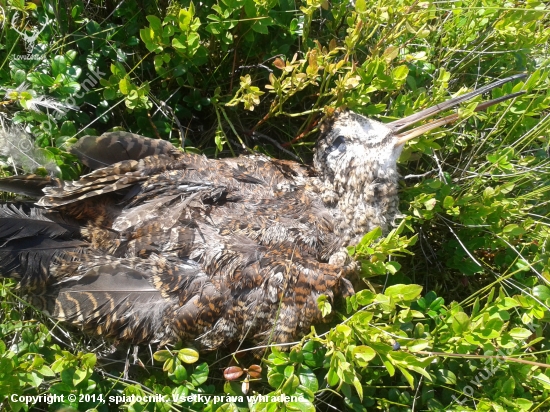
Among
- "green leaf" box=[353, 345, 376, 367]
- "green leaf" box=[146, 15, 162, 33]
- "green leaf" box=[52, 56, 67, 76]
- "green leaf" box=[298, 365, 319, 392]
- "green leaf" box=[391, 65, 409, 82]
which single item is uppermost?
"green leaf" box=[146, 15, 162, 33]

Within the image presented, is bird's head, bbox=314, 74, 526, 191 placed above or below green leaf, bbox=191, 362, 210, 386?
above

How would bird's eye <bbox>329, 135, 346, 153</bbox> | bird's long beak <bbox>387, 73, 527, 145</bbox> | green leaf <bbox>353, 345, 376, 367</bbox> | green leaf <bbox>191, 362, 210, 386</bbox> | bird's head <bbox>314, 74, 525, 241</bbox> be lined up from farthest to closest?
1. bird's eye <bbox>329, 135, 346, 153</bbox>
2. bird's head <bbox>314, 74, 525, 241</bbox>
3. bird's long beak <bbox>387, 73, 527, 145</bbox>
4. green leaf <bbox>191, 362, 210, 386</bbox>
5. green leaf <bbox>353, 345, 376, 367</bbox>

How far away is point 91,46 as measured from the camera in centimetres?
243

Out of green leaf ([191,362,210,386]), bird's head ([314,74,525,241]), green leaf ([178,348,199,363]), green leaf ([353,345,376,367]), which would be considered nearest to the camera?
green leaf ([353,345,376,367])

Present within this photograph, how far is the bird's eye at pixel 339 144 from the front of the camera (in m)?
2.31

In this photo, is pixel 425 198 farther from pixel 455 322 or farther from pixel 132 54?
pixel 132 54

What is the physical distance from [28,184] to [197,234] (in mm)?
769

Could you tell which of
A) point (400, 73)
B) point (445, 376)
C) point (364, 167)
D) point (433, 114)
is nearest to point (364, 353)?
point (445, 376)

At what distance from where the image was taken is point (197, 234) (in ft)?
6.59

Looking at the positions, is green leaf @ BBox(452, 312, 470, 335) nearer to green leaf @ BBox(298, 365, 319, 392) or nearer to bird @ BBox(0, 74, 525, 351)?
bird @ BBox(0, 74, 525, 351)

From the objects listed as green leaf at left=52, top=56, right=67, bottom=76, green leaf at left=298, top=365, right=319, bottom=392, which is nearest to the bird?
green leaf at left=298, top=365, right=319, bottom=392

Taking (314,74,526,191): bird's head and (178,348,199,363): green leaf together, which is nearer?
(178,348,199,363): green leaf

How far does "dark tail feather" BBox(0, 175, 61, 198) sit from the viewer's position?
2.03 m

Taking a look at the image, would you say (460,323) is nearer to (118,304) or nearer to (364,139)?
(364,139)
